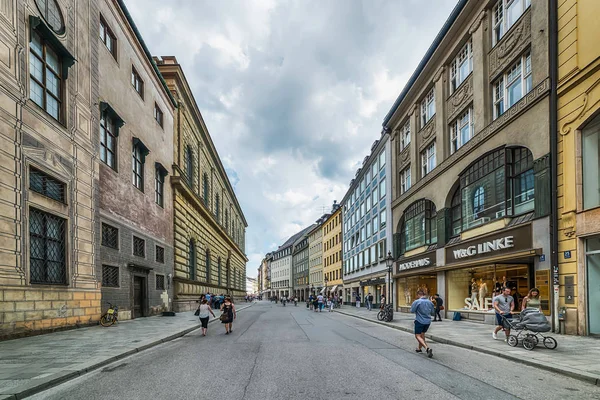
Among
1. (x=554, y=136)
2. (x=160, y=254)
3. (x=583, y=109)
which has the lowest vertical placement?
(x=160, y=254)

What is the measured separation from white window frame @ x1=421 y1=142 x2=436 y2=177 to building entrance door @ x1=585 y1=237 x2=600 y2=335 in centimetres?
1470

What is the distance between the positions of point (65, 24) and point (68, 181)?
20.3 feet

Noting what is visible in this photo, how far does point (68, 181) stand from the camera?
16.4 meters

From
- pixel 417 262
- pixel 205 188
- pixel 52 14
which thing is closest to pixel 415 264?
pixel 417 262

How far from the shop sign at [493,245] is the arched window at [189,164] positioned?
76.9ft

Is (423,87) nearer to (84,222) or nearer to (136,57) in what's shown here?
(136,57)

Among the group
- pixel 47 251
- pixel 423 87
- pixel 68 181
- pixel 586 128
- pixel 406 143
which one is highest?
pixel 423 87

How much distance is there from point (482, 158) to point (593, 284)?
28.6 feet

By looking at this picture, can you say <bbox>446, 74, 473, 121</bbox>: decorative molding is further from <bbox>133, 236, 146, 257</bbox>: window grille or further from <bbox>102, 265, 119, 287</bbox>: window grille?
<bbox>102, 265, 119, 287</bbox>: window grille

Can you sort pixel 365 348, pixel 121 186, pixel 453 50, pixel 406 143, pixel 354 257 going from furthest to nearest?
pixel 354 257 < pixel 406 143 < pixel 453 50 < pixel 121 186 < pixel 365 348

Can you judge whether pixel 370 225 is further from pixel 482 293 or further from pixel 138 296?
pixel 138 296

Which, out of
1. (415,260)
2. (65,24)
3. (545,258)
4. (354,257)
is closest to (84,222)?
(65,24)

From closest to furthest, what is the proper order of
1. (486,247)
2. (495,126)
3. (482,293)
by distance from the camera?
(495,126) → (486,247) → (482,293)

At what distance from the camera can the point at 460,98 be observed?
24.0 metres
